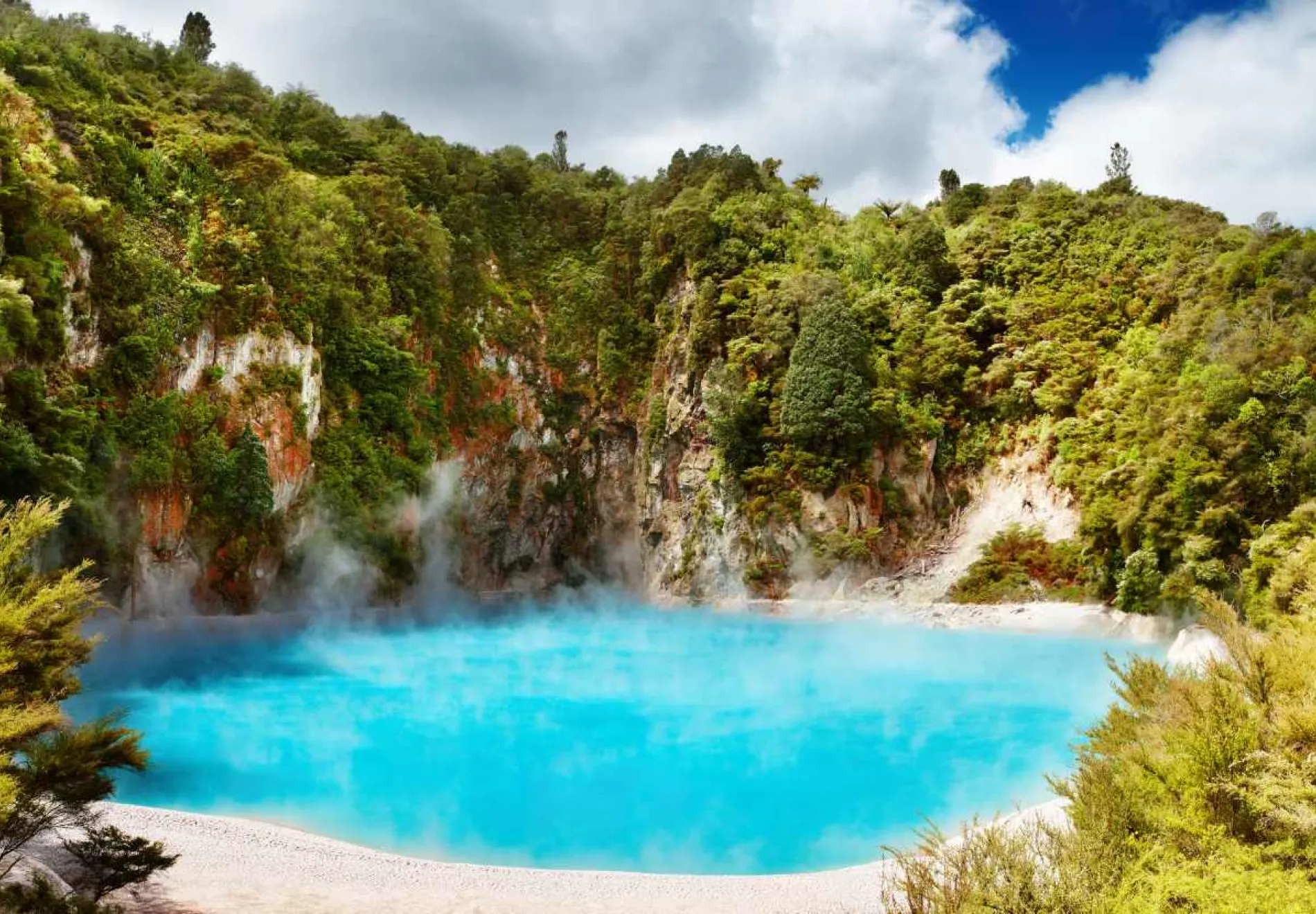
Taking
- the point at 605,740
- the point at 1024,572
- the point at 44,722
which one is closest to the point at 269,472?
the point at 605,740

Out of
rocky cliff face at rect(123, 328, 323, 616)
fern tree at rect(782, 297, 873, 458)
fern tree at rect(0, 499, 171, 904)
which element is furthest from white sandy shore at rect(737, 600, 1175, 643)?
fern tree at rect(0, 499, 171, 904)

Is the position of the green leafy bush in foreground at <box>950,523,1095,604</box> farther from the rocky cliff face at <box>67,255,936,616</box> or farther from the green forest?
the rocky cliff face at <box>67,255,936,616</box>

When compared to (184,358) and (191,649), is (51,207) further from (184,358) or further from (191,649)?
(191,649)

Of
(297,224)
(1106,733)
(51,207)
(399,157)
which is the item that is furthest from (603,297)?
(1106,733)

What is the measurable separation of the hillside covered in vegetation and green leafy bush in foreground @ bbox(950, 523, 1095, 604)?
1.78 meters

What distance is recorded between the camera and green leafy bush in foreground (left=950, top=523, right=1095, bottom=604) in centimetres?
3194

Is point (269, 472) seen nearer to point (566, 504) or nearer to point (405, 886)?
point (566, 504)

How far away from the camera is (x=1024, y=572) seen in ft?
109

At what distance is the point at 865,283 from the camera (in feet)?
139

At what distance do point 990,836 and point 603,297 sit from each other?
44.2m

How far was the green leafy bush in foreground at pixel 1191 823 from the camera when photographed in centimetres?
555

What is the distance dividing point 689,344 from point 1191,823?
37.8m

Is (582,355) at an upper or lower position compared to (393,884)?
upper

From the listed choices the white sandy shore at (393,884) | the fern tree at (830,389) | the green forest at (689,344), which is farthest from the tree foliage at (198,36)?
the white sandy shore at (393,884)
